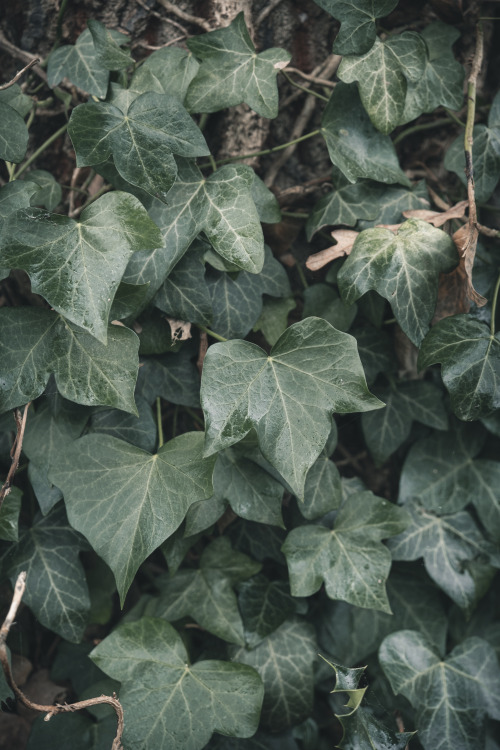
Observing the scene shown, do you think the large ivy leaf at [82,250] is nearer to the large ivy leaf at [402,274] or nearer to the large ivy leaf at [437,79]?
the large ivy leaf at [402,274]

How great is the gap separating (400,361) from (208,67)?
0.67m

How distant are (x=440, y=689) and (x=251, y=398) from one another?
2.27 feet

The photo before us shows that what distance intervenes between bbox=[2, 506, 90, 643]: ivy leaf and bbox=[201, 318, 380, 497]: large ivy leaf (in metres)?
0.41

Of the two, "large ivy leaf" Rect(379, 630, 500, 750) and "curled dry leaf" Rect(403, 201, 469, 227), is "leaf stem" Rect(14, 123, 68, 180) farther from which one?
"large ivy leaf" Rect(379, 630, 500, 750)

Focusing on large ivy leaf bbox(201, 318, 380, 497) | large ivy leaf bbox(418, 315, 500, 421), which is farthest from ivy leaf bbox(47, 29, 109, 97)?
large ivy leaf bbox(418, 315, 500, 421)

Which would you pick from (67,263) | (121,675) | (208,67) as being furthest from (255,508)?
(208,67)

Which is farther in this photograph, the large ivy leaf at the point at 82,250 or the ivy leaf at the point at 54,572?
the ivy leaf at the point at 54,572

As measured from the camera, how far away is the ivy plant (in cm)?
92

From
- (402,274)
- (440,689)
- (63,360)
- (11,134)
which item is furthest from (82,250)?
(440,689)

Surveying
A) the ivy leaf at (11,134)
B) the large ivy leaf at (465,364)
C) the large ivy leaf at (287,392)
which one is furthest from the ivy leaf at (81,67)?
the large ivy leaf at (465,364)

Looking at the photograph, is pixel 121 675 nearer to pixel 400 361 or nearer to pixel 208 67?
pixel 400 361

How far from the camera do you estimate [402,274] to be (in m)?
1.00

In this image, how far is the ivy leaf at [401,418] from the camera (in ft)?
3.90

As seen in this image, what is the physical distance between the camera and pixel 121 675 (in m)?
0.99
